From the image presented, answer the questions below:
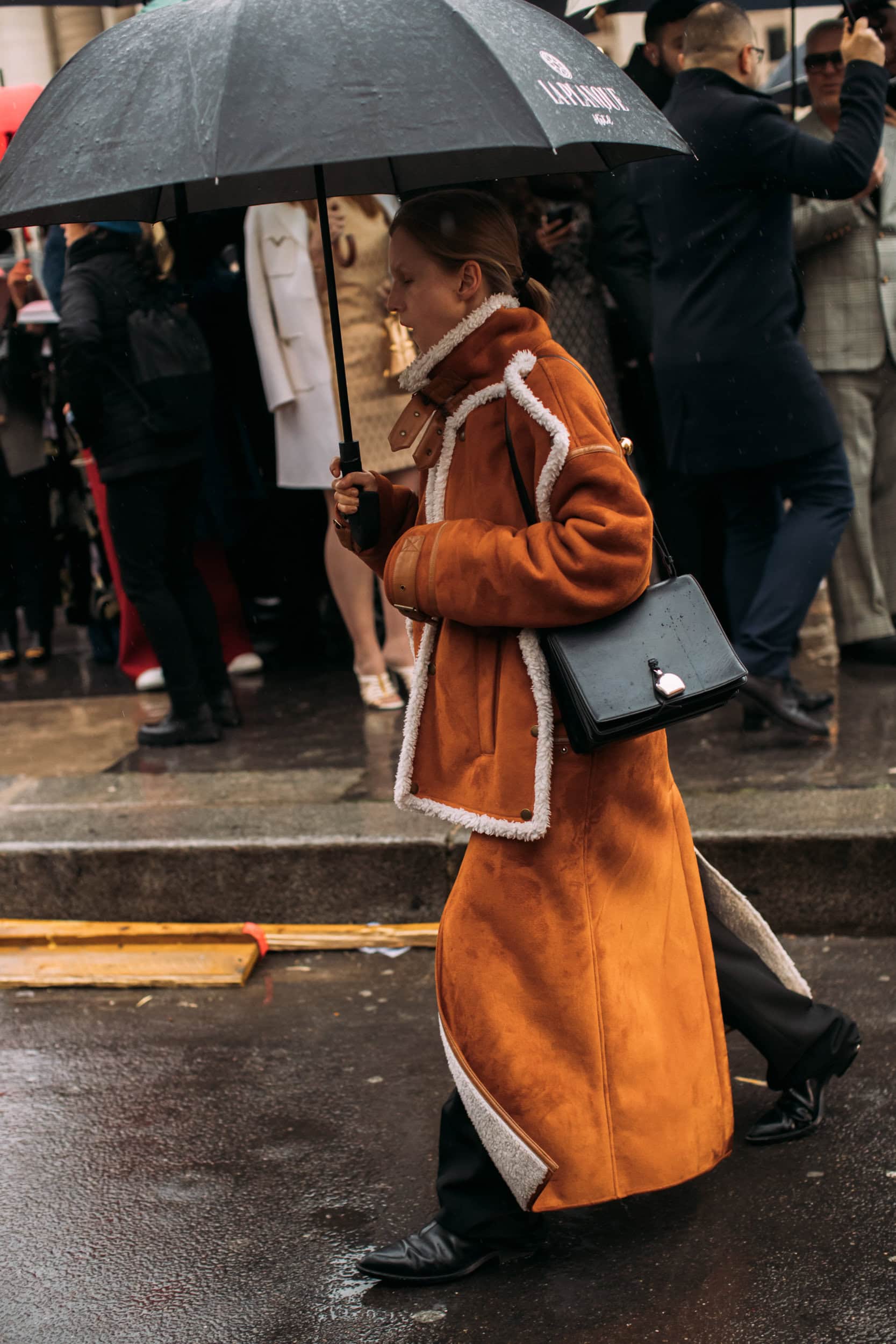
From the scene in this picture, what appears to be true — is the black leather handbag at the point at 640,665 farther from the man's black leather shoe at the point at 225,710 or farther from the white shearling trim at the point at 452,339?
the man's black leather shoe at the point at 225,710

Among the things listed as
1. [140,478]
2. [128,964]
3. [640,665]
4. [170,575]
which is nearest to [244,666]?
[170,575]

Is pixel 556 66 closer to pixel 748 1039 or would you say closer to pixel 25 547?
pixel 748 1039

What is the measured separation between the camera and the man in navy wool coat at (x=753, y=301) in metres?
4.82

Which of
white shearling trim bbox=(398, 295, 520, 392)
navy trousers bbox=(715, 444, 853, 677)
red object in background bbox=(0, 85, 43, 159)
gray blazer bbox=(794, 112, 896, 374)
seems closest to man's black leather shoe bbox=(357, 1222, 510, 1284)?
white shearling trim bbox=(398, 295, 520, 392)

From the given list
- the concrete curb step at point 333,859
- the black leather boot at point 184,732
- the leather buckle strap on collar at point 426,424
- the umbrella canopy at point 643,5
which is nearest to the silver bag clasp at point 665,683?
the leather buckle strap on collar at point 426,424

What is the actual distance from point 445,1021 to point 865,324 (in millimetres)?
4045

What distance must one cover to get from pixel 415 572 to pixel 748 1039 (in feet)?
3.99

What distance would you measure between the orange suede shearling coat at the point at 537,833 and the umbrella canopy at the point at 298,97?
1.39 ft

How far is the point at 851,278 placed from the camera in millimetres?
5945

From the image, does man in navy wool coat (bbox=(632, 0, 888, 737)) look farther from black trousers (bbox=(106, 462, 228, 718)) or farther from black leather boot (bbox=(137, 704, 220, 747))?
black leather boot (bbox=(137, 704, 220, 747))

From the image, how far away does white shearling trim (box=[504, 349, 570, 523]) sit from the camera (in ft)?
8.51

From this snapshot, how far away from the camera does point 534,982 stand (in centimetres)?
275

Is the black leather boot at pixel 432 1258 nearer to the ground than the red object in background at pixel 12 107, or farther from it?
nearer to the ground

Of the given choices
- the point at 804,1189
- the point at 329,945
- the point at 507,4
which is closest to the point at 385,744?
the point at 329,945
